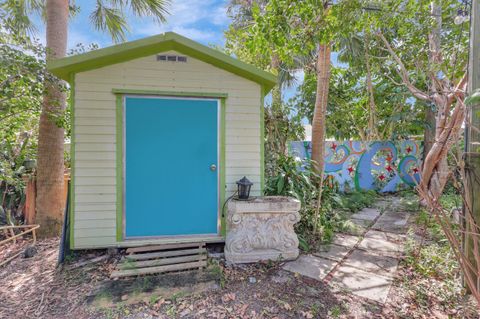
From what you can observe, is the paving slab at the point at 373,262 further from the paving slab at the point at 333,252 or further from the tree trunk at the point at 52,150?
the tree trunk at the point at 52,150

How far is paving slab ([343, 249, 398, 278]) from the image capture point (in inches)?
103

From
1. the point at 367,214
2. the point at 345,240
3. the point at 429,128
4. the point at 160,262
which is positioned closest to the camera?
the point at 160,262

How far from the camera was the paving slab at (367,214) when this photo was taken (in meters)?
4.54

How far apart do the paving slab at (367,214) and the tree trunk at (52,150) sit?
5.16 m

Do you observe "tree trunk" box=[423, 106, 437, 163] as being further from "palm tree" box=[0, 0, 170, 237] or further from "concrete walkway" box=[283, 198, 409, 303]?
"palm tree" box=[0, 0, 170, 237]

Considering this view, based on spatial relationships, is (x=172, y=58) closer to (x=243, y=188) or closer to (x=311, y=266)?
(x=243, y=188)

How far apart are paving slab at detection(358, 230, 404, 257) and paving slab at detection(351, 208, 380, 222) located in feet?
2.56

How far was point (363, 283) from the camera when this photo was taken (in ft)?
7.82

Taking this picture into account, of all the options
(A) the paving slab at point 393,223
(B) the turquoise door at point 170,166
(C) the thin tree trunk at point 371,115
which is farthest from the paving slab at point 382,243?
(C) the thin tree trunk at point 371,115

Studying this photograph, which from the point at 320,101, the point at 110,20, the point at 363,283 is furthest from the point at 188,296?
the point at 110,20

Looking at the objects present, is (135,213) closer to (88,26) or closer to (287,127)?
(287,127)

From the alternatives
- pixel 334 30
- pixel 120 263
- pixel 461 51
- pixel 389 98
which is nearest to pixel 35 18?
pixel 120 263

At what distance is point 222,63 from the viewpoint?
9.94ft

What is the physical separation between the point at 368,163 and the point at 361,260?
439cm
